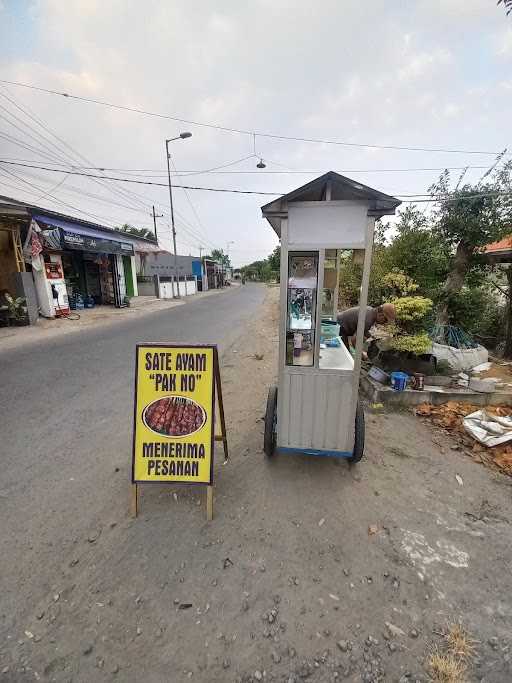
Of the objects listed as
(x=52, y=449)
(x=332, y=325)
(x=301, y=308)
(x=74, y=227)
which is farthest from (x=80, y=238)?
(x=301, y=308)

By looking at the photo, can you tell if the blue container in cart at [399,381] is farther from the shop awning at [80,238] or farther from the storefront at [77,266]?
the shop awning at [80,238]

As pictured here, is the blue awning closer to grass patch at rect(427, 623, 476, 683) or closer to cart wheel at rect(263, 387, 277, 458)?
cart wheel at rect(263, 387, 277, 458)

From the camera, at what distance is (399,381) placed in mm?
4734

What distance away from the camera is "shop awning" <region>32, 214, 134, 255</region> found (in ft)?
40.0

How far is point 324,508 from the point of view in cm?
275

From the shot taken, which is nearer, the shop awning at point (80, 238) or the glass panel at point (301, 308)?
the glass panel at point (301, 308)

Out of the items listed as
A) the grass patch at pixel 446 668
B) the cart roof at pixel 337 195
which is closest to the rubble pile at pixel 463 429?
the grass patch at pixel 446 668

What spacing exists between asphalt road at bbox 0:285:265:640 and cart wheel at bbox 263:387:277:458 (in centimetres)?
168

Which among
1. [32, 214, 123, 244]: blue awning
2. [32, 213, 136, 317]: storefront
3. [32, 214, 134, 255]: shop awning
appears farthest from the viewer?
[32, 214, 123, 244]: blue awning

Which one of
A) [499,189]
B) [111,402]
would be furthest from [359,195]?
[499,189]

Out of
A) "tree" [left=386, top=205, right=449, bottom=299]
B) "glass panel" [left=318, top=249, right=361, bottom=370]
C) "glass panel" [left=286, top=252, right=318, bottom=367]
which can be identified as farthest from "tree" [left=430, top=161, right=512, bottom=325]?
"glass panel" [left=286, top=252, right=318, bottom=367]

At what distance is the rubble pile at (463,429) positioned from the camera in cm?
344

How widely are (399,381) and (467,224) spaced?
11.9ft

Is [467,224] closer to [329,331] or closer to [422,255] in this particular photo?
[422,255]
